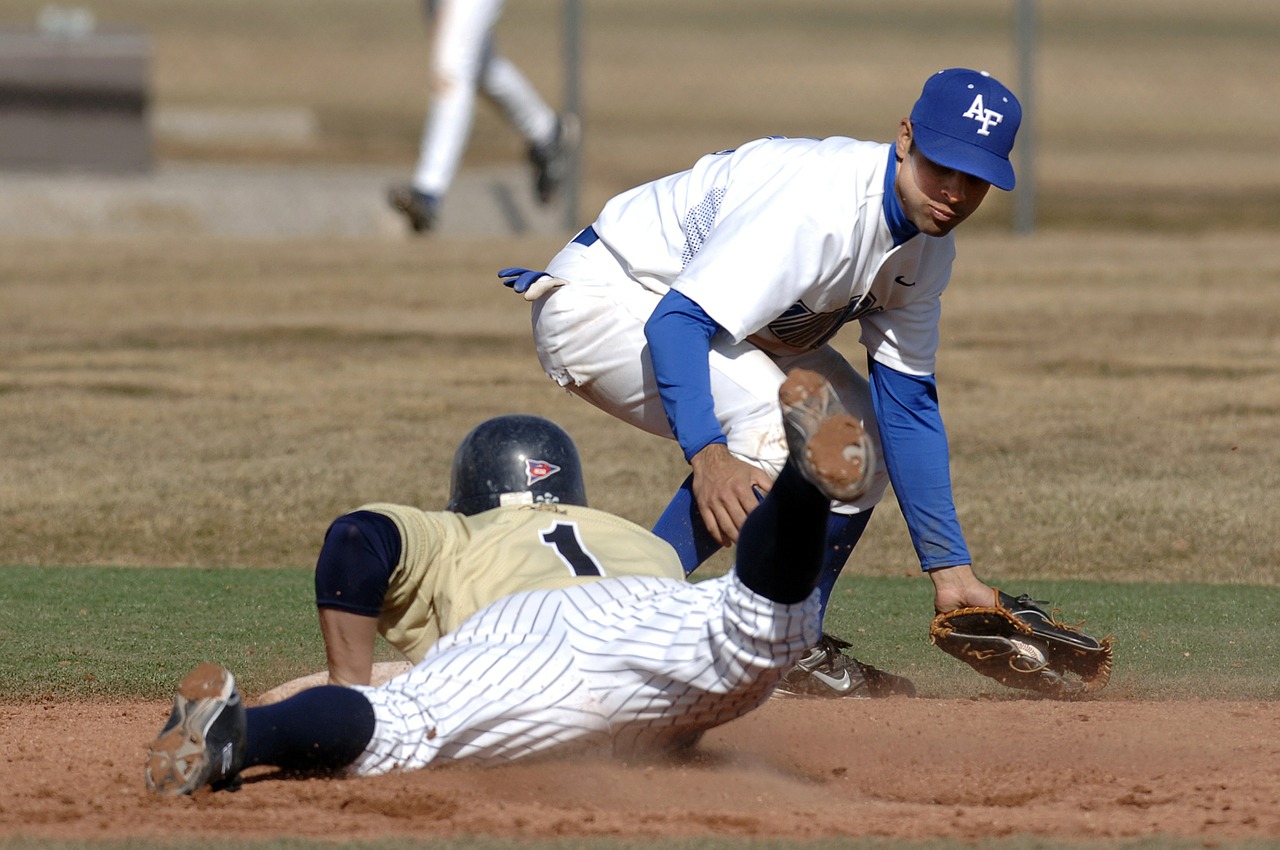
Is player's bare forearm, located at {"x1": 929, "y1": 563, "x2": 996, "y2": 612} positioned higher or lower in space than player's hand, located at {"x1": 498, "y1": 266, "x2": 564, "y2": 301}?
lower

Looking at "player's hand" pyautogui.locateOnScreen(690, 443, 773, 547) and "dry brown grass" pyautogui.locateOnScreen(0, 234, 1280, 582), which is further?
"dry brown grass" pyautogui.locateOnScreen(0, 234, 1280, 582)

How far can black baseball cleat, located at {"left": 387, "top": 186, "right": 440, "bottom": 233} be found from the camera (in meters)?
12.5

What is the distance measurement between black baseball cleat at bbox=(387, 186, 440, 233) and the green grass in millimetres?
6268

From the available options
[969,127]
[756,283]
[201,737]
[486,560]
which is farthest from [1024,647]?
[201,737]

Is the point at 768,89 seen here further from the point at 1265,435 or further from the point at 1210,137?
the point at 1265,435

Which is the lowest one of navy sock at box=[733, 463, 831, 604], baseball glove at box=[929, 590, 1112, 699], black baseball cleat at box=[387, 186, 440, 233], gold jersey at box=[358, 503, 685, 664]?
black baseball cleat at box=[387, 186, 440, 233]

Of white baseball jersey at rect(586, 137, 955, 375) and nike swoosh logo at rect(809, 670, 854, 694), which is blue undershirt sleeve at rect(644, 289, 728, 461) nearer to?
white baseball jersey at rect(586, 137, 955, 375)

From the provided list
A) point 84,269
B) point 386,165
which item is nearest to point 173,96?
point 386,165

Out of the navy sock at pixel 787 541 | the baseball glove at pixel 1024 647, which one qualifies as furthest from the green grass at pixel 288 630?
the navy sock at pixel 787 541

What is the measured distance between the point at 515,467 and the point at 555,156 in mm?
9107

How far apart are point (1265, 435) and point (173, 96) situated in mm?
24161

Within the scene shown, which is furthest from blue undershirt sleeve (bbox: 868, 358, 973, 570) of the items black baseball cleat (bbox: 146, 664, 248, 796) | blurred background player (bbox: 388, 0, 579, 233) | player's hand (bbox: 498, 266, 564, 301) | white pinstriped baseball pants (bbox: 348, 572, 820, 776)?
blurred background player (bbox: 388, 0, 579, 233)

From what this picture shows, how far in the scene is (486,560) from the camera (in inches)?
162

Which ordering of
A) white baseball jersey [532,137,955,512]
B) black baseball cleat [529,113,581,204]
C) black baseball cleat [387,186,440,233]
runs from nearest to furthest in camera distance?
white baseball jersey [532,137,955,512] → black baseball cleat [387,186,440,233] → black baseball cleat [529,113,581,204]
